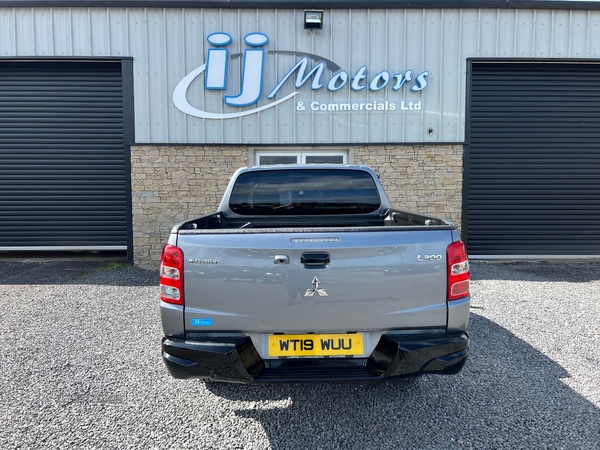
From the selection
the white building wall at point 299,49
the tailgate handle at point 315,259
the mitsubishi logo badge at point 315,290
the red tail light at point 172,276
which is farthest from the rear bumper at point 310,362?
the white building wall at point 299,49

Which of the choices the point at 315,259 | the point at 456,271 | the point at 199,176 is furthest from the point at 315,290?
the point at 199,176

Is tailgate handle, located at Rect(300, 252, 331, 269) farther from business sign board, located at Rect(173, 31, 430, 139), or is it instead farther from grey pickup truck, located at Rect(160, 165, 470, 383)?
business sign board, located at Rect(173, 31, 430, 139)

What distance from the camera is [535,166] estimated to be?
782 centimetres

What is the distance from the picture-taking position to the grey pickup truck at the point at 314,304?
2229 millimetres

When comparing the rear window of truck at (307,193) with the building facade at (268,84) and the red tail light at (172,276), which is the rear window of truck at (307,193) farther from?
the building facade at (268,84)

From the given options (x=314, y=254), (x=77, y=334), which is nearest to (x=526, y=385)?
(x=314, y=254)

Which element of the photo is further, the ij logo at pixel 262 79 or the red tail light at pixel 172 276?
the ij logo at pixel 262 79

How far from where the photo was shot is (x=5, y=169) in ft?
25.5

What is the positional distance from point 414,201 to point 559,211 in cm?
324

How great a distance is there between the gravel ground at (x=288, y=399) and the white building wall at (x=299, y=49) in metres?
4.15

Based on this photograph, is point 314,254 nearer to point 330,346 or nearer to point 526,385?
point 330,346

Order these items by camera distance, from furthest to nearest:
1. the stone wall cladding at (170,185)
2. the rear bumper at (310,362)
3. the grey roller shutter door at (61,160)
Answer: the grey roller shutter door at (61,160) < the stone wall cladding at (170,185) < the rear bumper at (310,362)

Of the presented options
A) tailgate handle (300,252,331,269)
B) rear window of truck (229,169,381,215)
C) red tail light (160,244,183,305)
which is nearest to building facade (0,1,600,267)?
rear window of truck (229,169,381,215)

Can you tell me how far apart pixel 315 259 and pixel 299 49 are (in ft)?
20.2
